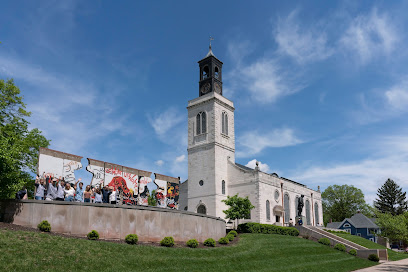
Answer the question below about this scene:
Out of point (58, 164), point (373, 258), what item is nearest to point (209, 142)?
point (58, 164)

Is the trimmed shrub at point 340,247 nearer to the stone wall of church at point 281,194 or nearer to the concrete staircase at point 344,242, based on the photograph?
the concrete staircase at point 344,242

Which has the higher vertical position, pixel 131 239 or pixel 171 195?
pixel 171 195

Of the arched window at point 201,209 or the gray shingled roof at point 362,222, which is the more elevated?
the arched window at point 201,209

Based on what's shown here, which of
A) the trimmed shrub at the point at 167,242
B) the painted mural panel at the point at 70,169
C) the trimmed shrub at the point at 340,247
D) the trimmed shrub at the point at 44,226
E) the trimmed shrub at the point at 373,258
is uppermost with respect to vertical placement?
the painted mural panel at the point at 70,169

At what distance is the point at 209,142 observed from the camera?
47.9 m

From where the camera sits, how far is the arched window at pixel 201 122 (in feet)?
163

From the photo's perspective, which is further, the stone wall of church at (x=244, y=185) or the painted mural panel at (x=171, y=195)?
the stone wall of church at (x=244, y=185)

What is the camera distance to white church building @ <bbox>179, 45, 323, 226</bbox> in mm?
46125

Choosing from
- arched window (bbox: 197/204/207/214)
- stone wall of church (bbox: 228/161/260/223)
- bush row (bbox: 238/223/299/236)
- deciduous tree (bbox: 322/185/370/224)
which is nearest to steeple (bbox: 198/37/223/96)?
stone wall of church (bbox: 228/161/260/223)

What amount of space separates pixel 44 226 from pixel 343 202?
86701 mm

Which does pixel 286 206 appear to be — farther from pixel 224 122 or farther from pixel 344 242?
pixel 344 242

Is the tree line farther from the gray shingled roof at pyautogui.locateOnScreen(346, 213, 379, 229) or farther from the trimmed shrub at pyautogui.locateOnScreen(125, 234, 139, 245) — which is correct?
the trimmed shrub at pyautogui.locateOnScreen(125, 234, 139, 245)

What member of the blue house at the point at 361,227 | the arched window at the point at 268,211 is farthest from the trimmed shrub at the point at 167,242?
the blue house at the point at 361,227

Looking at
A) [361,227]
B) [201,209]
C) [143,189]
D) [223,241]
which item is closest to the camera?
[223,241]
